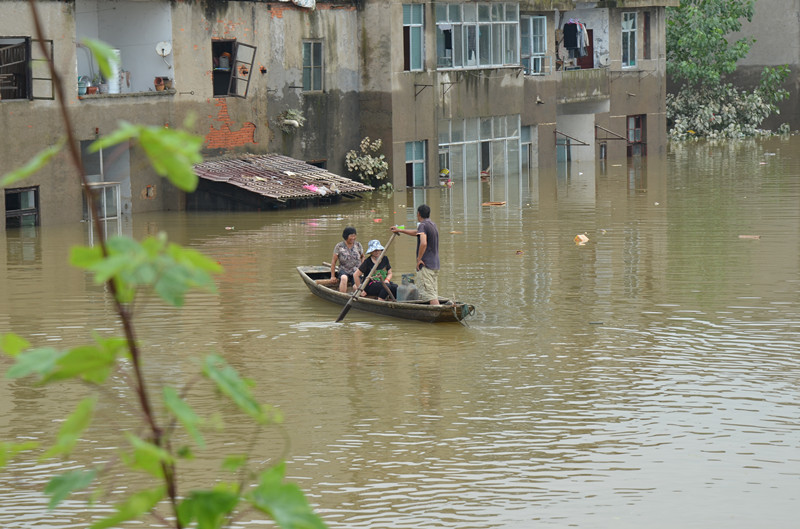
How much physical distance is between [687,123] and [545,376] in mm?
46264

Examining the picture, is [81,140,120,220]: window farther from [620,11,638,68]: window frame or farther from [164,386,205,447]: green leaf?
[164,386,205,447]: green leaf

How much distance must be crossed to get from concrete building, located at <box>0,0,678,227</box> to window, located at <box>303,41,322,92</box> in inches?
1.6

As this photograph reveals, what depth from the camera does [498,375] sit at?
14516 mm

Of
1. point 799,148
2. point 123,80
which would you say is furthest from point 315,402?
point 799,148

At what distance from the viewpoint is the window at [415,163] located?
129ft

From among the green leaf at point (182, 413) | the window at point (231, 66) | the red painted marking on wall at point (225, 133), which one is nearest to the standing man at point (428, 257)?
the green leaf at point (182, 413)

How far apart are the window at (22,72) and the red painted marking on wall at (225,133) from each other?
17.0 ft

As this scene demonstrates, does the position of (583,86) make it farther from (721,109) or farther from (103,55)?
(103,55)

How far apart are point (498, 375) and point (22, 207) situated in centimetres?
1796

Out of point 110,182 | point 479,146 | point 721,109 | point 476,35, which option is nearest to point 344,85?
point 476,35

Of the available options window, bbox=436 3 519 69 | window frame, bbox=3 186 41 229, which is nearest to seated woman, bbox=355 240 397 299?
window frame, bbox=3 186 41 229

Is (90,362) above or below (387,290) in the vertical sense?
above

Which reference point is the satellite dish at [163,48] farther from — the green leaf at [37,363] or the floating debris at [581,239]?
the green leaf at [37,363]

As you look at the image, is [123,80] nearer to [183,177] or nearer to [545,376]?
[545,376]
